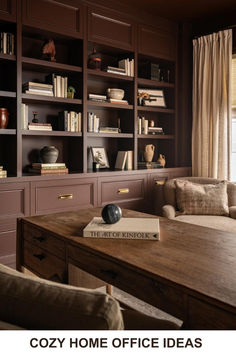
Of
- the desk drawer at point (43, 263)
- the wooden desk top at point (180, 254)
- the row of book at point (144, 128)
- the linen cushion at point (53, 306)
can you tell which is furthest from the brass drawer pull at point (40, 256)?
the row of book at point (144, 128)

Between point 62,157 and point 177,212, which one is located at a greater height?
point 62,157

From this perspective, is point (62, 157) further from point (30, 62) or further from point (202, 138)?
point (202, 138)

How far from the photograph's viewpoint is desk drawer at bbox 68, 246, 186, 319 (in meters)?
1.12

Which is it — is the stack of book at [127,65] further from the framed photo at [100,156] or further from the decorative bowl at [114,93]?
the framed photo at [100,156]

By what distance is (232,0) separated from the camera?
3.79 meters

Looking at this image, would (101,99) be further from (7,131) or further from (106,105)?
(7,131)

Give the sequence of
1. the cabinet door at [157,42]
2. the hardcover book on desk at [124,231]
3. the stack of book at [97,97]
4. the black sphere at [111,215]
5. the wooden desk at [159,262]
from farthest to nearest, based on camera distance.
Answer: the cabinet door at [157,42], the stack of book at [97,97], the black sphere at [111,215], the hardcover book on desk at [124,231], the wooden desk at [159,262]

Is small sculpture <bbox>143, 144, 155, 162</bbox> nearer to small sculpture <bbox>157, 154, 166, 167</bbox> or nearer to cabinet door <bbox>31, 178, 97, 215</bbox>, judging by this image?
small sculpture <bbox>157, 154, 166, 167</bbox>

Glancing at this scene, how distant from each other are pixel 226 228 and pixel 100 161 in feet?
5.52

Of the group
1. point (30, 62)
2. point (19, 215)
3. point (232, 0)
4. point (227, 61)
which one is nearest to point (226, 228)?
point (19, 215)

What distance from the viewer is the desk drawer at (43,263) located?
1690 mm

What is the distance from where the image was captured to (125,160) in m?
3.96

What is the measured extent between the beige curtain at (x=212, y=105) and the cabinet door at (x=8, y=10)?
2.39 meters
